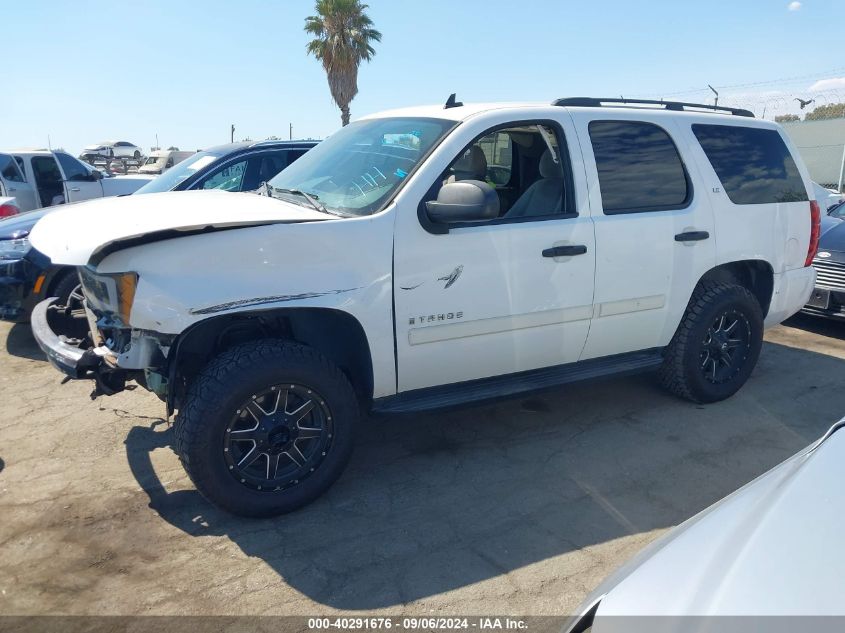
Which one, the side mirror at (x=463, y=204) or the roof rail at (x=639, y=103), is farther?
the roof rail at (x=639, y=103)

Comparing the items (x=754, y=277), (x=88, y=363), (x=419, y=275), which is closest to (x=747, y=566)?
(x=419, y=275)

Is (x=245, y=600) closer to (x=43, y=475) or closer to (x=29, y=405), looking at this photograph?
(x=43, y=475)

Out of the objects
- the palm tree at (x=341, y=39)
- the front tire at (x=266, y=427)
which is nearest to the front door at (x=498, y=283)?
the front tire at (x=266, y=427)

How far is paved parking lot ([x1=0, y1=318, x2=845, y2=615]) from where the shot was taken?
284 centimetres

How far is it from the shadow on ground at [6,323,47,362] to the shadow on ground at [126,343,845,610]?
92.6 inches

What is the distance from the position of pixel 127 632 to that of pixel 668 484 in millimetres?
2830

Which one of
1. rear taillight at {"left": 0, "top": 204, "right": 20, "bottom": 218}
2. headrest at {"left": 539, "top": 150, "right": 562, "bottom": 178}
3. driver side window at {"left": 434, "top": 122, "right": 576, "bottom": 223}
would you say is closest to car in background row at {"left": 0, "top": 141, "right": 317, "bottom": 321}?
rear taillight at {"left": 0, "top": 204, "right": 20, "bottom": 218}

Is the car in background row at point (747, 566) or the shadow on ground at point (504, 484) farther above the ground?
the car in background row at point (747, 566)

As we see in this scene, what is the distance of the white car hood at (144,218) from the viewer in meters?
3.00

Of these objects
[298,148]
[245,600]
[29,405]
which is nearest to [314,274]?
[245,600]

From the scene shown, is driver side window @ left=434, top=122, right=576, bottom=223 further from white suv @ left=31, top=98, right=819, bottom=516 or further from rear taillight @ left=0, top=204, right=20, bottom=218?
rear taillight @ left=0, top=204, right=20, bottom=218

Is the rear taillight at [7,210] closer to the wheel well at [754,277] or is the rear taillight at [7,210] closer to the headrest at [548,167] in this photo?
the headrest at [548,167]

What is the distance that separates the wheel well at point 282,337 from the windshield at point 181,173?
3.78 meters

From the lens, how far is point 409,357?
11.6ft
